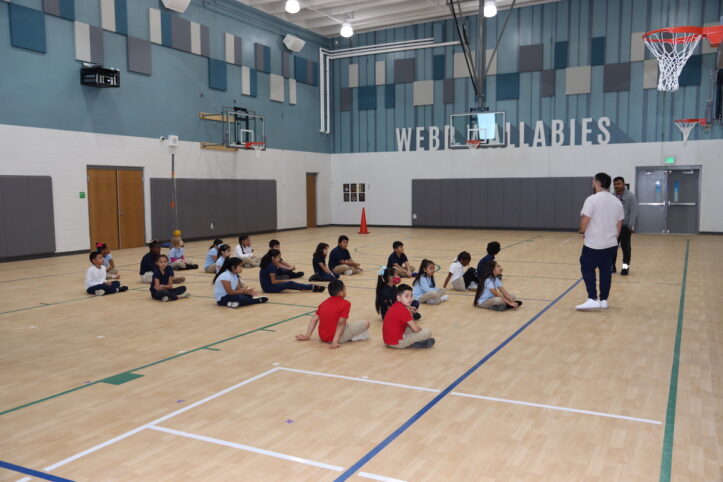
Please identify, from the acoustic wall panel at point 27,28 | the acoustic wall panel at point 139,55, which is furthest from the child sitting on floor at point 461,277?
the acoustic wall panel at point 139,55

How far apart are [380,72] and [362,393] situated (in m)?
26.1

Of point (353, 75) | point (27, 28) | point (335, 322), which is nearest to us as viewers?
point (335, 322)

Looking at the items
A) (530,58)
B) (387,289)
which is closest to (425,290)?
(387,289)

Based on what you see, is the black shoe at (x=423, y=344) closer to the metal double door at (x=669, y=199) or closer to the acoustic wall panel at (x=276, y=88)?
the metal double door at (x=669, y=199)

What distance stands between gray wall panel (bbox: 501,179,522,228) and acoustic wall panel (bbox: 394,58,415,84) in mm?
6981

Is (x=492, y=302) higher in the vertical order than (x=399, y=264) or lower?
lower

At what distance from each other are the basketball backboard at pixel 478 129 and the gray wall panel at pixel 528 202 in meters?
2.19

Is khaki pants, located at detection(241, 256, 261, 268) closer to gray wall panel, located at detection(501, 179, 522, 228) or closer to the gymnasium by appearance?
the gymnasium

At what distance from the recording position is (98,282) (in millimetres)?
11688

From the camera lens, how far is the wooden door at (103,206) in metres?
19.5

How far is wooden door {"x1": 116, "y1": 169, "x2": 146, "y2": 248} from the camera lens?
67.2ft

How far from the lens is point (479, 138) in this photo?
2681 centimetres

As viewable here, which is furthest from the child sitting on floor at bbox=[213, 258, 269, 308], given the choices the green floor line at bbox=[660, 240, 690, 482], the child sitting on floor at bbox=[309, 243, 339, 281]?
the green floor line at bbox=[660, 240, 690, 482]

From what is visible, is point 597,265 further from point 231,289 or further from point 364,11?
point 364,11
